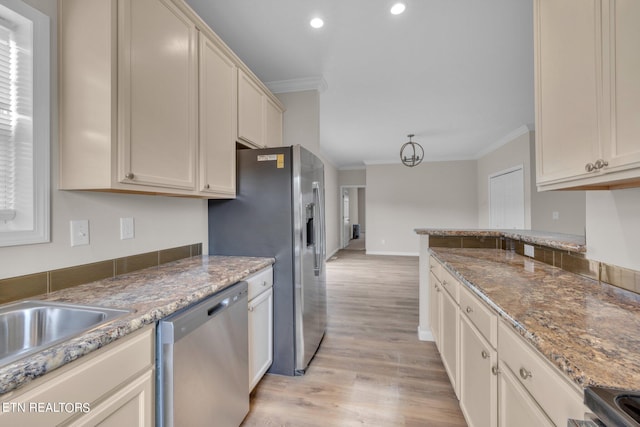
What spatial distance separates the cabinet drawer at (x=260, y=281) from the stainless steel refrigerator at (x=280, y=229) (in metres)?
0.08

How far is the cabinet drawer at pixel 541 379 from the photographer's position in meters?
0.65

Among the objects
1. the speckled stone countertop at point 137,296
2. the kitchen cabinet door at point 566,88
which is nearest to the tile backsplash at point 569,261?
the kitchen cabinet door at point 566,88

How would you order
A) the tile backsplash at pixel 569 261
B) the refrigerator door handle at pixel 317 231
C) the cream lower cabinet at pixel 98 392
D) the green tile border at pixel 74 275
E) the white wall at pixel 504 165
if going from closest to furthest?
1. the cream lower cabinet at pixel 98 392
2. the green tile border at pixel 74 275
3. the tile backsplash at pixel 569 261
4. the refrigerator door handle at pixel 317 231
5. the white wall at pixel 504 165

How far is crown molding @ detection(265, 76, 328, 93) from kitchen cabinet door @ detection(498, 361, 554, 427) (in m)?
2.80

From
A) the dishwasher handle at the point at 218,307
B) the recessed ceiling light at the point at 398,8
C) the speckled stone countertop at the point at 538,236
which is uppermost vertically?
the recessed ceiling light at the point at 398,8

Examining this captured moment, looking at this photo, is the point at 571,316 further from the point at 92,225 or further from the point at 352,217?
the point at 352,217

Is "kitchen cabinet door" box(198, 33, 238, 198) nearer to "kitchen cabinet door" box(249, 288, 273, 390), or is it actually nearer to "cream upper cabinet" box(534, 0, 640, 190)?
"kitchen cabinet door" box(249, 288, 273, 390)

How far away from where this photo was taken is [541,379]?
0.76 meters

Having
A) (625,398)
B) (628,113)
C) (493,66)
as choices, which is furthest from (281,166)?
(493,66)

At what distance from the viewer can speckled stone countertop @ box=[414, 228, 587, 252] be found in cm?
146

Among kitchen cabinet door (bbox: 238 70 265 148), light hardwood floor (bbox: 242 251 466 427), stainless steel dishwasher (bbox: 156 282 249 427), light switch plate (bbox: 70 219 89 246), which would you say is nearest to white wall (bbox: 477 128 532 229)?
light hardwood floor (bbox: 242 251 466 427)

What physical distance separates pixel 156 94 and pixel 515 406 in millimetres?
2029

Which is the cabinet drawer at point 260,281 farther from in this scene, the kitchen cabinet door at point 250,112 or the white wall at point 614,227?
the white wall at point 614,227

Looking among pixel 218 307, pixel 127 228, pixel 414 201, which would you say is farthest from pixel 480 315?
pixel 414 201
